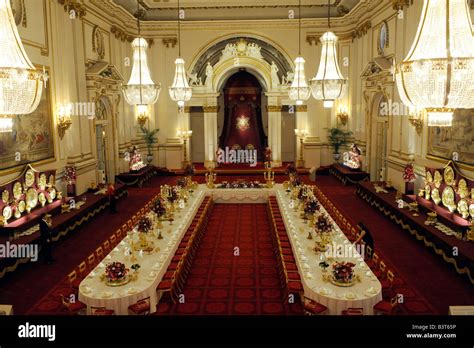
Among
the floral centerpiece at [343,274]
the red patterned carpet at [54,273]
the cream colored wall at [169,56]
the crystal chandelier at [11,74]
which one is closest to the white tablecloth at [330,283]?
the floral centerpiece at [343,274]

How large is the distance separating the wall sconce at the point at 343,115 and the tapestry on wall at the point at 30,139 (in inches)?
576

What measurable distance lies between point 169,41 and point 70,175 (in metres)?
11.6

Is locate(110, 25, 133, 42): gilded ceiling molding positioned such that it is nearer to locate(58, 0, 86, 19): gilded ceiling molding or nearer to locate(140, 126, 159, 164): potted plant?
locate(58, 0, 86, 19): gilded ceiling molding

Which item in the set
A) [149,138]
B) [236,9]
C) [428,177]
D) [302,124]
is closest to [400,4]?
[428,177]

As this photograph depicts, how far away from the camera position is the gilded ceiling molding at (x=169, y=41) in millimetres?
23656

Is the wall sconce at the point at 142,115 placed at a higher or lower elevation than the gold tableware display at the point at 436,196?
higher

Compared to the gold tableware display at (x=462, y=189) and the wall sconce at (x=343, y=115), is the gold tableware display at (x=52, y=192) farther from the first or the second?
the wall sconce at (x=343, y=115)

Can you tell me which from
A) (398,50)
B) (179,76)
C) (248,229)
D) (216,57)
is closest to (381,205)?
(248,229)

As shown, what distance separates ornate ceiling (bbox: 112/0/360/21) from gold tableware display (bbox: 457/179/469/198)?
44.8 ft

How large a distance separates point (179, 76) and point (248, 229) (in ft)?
17.5

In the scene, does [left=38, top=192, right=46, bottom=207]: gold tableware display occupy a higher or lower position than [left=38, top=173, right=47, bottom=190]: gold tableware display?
lower

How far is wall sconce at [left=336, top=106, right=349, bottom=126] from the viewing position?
23.0 m

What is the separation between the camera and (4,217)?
35.9ft

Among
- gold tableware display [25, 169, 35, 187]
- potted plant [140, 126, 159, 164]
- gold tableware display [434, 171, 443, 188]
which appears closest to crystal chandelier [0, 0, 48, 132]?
gold tableware display [25, 169, 35, 187]
